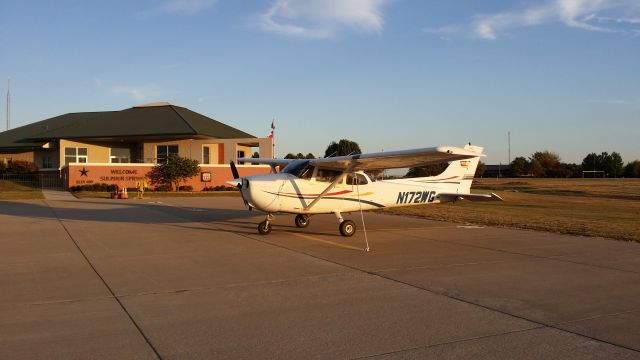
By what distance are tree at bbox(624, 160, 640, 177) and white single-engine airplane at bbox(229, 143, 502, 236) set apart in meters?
117

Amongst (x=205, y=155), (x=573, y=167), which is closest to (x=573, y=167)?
(x=573, y=167)

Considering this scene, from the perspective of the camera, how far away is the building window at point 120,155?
49375 millimetres

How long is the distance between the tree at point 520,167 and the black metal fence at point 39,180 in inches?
3948

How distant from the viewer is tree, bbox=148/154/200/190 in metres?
38.8

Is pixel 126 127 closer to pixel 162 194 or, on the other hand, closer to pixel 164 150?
pixel 164 150

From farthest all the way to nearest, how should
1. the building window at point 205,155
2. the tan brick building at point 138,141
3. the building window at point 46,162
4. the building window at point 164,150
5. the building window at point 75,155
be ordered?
the building window at point 46,162 < the building window at point 205,155 < the building window at point 164,150 < the building window at point 75,155 < the tan brick building at point 138,141

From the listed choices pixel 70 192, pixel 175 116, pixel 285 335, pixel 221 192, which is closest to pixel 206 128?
pixel 175 116

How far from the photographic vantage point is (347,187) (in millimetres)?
14633

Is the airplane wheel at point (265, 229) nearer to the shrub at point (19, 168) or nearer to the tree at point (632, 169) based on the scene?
the shrub at point (19, 168)

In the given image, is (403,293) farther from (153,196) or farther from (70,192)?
(70,192)

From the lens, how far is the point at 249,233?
46.7ft

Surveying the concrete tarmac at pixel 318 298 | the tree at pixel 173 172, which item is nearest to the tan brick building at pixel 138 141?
the tree at pixel 173 172

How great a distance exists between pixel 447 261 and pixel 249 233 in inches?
249

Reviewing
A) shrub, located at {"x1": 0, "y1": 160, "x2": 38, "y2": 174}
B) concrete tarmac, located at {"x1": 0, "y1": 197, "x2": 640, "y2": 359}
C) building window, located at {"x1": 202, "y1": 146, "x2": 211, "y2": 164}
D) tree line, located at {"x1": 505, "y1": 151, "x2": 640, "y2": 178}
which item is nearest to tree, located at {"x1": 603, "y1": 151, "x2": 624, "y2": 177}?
tree line, located at {"x1": 505, "y1": 151, "x2": 640, "y2": 178}
